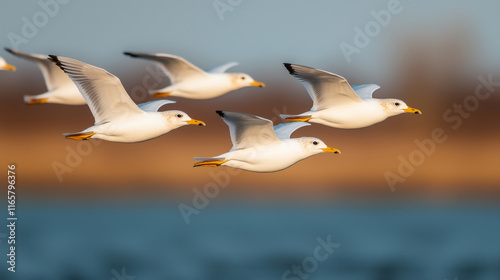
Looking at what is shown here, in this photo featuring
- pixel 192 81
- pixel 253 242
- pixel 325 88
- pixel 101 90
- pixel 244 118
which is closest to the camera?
pixel 244 118

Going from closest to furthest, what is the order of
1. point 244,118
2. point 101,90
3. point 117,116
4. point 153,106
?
point 244,118 < point 101,90 < point 117,116 < point 153,106

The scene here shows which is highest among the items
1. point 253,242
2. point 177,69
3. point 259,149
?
point 177,69

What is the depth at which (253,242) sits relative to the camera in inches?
938

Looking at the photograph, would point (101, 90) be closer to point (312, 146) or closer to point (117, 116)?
point (117, 116)

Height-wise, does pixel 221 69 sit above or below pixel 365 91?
above

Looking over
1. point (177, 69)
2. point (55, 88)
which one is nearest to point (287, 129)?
point (177, 69)

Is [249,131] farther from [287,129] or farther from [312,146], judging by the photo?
[287,129]

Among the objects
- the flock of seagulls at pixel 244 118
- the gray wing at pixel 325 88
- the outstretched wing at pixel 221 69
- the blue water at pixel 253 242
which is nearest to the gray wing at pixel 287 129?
the flock of seagulls at pixel 244 118

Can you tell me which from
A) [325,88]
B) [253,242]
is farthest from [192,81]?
[253,242]

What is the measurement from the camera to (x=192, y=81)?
26.2 feet

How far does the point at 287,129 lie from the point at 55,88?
8.25ft

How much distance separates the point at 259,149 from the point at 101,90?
1.43 m

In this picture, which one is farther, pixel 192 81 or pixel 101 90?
pixel 192 81

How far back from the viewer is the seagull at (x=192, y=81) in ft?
26.1
